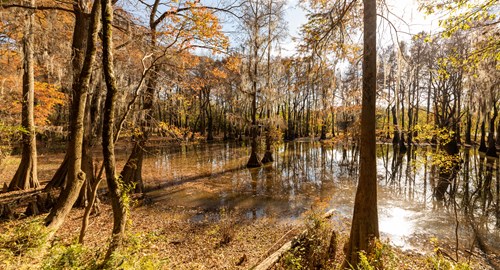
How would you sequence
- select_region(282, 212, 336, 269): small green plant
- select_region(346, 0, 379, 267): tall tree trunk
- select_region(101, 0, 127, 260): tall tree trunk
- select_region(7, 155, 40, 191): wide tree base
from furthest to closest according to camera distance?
1. select_region(7, 155, 40, 191): wide tree base
2. select_region(282, 212, 336, 269): small green plant
3. select_region(346, 0, 379, 267): tall tree trunk
4. select_region(101, 0, 127, 260): tall tree trunk

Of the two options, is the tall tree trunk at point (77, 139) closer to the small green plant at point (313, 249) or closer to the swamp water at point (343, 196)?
the swamp water at point (343, 196)

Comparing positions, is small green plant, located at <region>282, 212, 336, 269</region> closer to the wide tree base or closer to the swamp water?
the swamp water

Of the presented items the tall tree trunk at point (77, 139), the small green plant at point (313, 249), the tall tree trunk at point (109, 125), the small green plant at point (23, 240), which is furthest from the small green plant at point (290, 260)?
the tall tree trunk at point (77, 139)

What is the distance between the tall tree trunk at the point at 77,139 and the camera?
4.06 metres

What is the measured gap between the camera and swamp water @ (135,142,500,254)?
6.59 metres

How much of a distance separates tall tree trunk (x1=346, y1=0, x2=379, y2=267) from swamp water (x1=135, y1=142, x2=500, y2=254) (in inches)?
49.1

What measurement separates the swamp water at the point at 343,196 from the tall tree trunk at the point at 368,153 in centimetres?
125

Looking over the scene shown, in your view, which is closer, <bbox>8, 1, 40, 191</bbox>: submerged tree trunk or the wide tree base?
<bbox>8, 1, 40, 191</bbox>: submerged tree trunk

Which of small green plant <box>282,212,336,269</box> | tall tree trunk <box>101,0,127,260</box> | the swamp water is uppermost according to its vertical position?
tall tree trunk <box>101,0,127,260</box>

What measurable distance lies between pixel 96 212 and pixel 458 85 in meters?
27.7

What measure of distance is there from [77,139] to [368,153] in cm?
577

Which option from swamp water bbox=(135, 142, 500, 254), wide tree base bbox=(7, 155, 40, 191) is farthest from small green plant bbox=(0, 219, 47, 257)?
wide tree base bbox=(7, 155, 40, 191)

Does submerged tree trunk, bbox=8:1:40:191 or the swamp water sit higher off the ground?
submerged tree trunk, bbox=8:1:40:191

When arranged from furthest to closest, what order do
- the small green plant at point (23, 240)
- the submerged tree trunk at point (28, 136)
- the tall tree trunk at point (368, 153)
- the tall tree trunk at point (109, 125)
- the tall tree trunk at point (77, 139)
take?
the submerged tree trunk at point (28, 136), the tall tree trunk at point (368, 153), the tall tree trunk at point (77, 139), the tall tree trunk at point (109, 125), the small green plant at point (23, 240)
